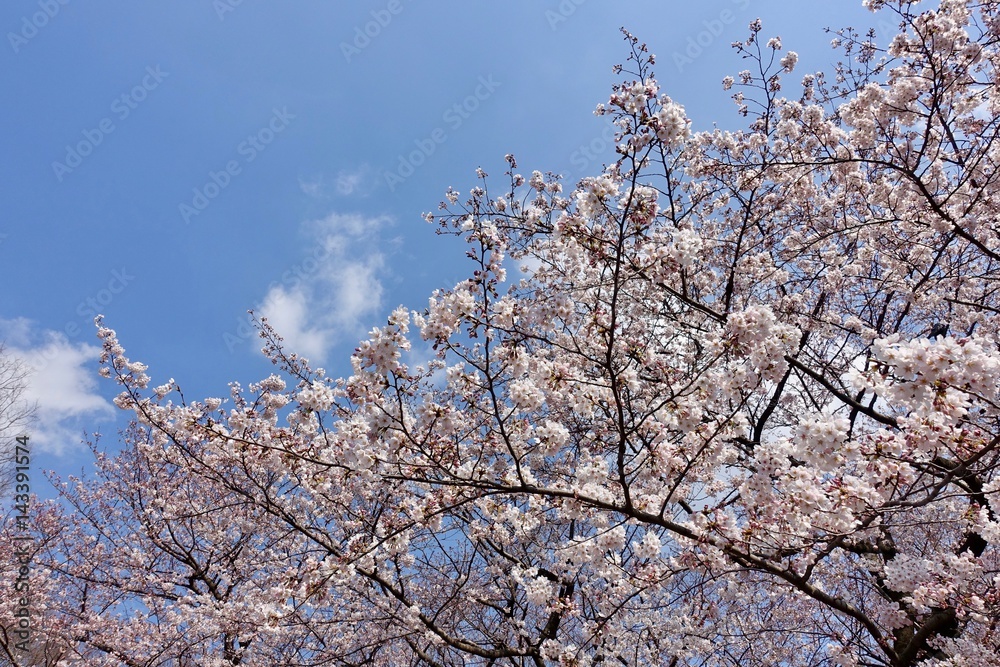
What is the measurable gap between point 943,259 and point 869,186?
129 centimetres

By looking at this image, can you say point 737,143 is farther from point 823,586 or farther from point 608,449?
point 823,586

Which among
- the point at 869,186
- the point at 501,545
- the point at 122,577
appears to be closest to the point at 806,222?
the point at 869,186

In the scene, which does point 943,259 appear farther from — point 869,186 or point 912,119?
point 912,119

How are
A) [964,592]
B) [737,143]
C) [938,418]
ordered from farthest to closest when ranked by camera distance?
[737,143] → [964,592] → [938,418]

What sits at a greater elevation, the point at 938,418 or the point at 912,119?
the point at 912,119

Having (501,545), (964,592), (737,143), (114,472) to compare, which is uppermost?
(737,143)

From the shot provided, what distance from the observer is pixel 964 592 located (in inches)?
149

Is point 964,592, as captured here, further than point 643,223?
Yes

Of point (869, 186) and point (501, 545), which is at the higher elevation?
point (869, 186)

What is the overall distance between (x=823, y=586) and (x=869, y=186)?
4.58m

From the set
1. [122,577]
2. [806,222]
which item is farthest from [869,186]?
[122,577]

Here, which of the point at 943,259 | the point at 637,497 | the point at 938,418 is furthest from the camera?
the point at 943,259

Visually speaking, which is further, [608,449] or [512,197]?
[512,197]

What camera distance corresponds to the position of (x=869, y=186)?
5992mm
